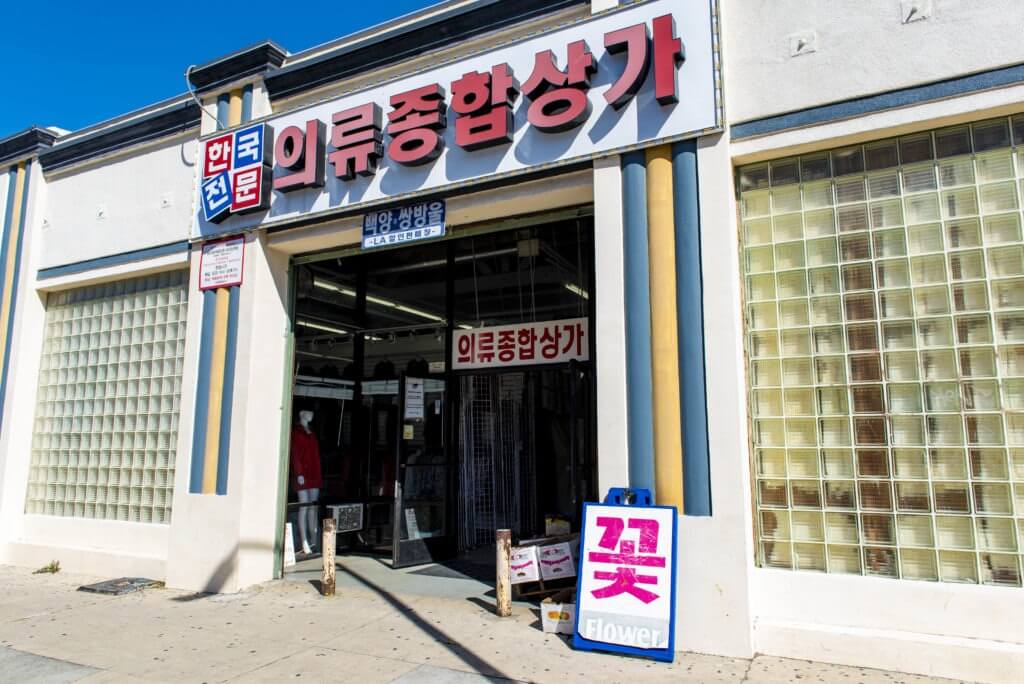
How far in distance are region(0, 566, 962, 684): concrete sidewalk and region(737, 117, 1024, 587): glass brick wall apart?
3.46 ft

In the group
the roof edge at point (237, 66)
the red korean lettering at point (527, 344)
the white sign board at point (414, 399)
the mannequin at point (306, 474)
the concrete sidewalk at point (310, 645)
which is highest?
the roof edge at point (237, 66)

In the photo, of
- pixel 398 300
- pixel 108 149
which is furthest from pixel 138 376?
pixel 398 300

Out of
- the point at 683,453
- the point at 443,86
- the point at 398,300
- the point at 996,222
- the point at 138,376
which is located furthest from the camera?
the point at 398,300

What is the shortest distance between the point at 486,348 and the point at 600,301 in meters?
2.94

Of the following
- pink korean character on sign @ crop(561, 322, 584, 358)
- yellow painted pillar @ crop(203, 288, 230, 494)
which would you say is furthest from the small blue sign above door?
yellow painted pillar @ crop(203, 288, 230, 494)

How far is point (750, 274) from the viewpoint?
6.25 m

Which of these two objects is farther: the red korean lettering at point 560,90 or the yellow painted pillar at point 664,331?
the red korean lettering at point 560,90

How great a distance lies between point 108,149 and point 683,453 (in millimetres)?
9183

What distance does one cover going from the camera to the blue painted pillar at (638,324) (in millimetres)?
6070

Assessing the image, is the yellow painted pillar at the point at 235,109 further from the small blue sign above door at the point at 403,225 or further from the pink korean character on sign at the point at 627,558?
the pink korean character on sign at the point at 627,558

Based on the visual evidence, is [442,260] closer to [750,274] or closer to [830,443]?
[750,274]

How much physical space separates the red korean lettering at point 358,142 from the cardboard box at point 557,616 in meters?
4.81

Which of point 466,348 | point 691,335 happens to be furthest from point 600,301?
point 466,348

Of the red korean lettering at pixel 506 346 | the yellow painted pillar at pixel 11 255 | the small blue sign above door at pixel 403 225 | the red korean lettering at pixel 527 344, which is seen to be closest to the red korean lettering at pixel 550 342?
the red korean lettering at pixel 527 344
